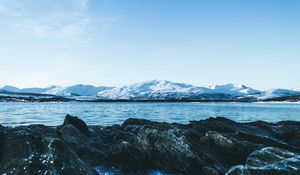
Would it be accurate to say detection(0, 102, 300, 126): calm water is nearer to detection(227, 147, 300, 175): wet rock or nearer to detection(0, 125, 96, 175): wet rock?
Answer: detection(0, 125, 96, 175): wet rock

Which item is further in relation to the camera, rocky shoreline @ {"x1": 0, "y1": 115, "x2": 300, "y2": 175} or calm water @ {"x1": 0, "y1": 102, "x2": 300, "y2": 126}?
calm water @ {"x1": 0, "y1": 102, "x2": 300, "y2": 126}

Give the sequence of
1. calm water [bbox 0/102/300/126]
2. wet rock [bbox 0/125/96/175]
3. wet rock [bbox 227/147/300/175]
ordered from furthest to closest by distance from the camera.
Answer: calm water [bbox 0/102/300/126]
wet rock [bbox 0/125/96/175]
wet rock [bbox 227/147/300/175]

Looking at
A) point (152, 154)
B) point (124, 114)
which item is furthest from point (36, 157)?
point (124, 114)

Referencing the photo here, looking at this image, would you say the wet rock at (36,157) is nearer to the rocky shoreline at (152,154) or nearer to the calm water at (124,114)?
the rocky shoreline at (152,154)

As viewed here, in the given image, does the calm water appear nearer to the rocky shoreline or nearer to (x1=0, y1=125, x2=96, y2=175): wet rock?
the rocky shoreline

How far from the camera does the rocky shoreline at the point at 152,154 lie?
32.3 ft

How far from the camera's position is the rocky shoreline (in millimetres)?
9844

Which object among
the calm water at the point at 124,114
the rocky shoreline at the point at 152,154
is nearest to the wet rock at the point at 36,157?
the rocky shoreline at the point at 152,154

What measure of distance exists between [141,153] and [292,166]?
797 centimetres

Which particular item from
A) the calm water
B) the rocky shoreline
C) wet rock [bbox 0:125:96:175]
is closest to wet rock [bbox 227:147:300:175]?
the rocky shoreline

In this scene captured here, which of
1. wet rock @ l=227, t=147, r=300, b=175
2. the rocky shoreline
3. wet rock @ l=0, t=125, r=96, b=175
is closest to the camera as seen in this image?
wet rock @ l=227, t=147, r=300, b=175

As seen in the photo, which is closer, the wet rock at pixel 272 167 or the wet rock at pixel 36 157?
the wet rock at pixel 272 167

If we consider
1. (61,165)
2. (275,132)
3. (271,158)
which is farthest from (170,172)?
(275,132)

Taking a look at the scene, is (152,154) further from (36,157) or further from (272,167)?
(272,167)
